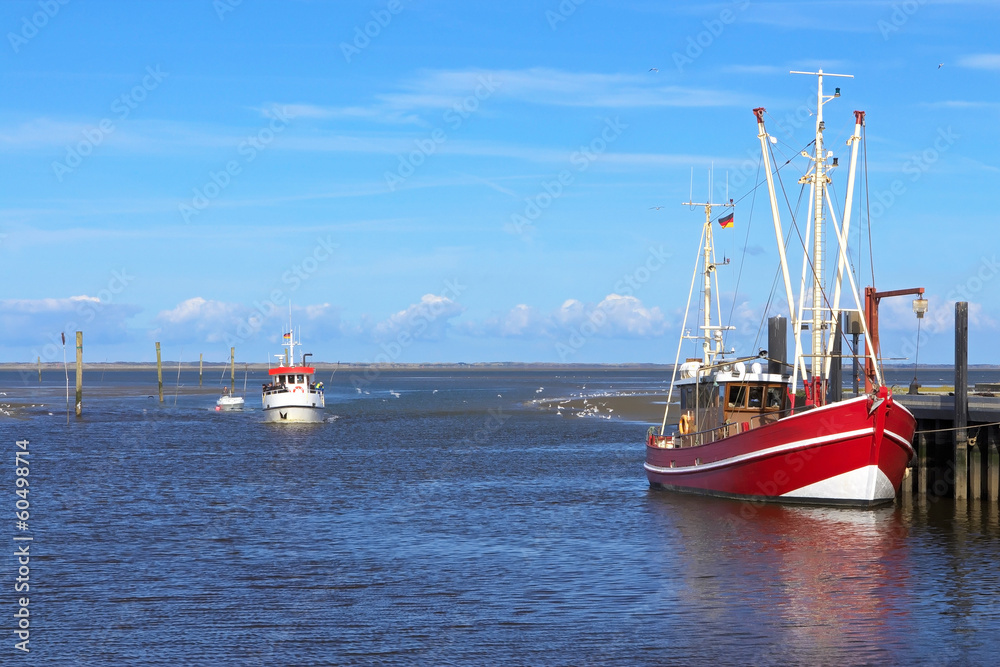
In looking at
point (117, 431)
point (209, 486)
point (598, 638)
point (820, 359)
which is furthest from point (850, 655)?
point (117, 431)

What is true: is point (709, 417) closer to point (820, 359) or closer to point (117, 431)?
point (820, 359)

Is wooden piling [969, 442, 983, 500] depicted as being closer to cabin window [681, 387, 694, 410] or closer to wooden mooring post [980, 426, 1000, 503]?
wooden mooring post [980, 426, 1000, 503]

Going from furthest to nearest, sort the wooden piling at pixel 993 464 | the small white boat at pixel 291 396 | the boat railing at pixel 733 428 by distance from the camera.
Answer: the small white boat at pixel 291 396
the boat railing at pixel 733 428
the wooden piling at pixel 993 464

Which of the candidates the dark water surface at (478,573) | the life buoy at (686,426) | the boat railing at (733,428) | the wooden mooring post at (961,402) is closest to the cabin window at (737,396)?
the boat railing at (733,428)

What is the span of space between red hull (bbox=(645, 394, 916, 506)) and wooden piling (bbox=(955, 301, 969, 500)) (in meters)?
1.35

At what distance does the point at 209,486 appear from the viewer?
43406mm

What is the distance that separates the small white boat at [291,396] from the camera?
273 ft

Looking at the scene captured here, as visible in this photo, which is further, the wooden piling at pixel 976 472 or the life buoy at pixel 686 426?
the life buoy at pixel 686 426

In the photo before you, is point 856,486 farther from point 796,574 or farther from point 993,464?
point 796,574

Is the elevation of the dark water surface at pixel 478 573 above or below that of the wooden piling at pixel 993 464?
below

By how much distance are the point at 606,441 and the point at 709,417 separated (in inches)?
1171

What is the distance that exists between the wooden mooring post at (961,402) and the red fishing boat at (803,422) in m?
1.49

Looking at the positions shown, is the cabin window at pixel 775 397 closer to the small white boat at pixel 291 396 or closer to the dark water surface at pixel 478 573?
the dark water surface at pixel 478 573

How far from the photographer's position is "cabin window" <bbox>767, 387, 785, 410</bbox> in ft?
124
